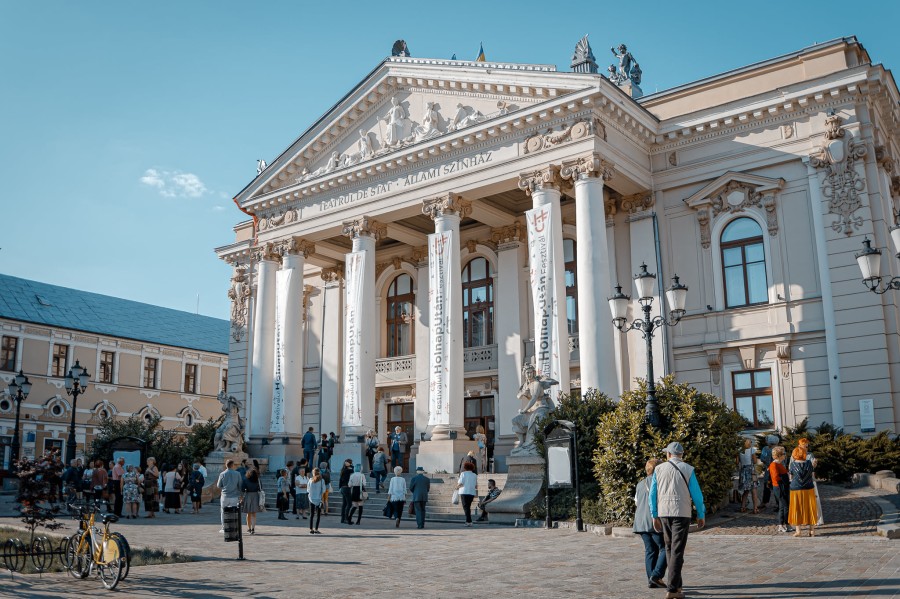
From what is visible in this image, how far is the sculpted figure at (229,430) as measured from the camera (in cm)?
2936

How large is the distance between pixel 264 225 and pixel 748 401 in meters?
20.1

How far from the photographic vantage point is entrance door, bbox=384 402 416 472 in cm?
3284

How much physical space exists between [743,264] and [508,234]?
29.8 feet

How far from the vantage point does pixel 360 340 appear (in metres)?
29.0

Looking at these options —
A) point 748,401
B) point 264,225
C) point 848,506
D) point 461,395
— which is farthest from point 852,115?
point 264,225

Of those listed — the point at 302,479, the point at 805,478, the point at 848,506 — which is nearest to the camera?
the point at 805,478

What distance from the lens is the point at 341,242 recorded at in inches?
1359

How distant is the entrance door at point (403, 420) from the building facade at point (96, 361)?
19.5m

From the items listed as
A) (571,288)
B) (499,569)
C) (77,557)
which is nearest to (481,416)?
(571,288)

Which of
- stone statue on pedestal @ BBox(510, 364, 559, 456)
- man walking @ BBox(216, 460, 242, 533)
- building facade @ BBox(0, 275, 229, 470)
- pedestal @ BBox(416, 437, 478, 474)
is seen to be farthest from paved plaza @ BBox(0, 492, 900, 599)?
building facade @ BBox(0, 275, 229, 470)

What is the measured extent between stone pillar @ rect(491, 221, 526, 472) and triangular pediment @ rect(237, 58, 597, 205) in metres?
5.10

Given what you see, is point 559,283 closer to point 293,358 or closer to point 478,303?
point 478,303

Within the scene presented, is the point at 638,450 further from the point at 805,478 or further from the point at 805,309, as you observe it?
the point at 805,309

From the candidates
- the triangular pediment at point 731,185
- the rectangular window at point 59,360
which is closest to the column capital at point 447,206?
the triangular pediment at point 731,185
